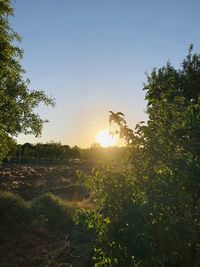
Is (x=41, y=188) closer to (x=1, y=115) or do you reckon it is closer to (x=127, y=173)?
(x=1, y=115)

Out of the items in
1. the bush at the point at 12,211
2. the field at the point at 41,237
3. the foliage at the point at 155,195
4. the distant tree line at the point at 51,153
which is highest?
the distant tree line at the point at 51,153

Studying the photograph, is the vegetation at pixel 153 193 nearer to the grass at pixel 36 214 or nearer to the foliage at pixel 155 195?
the foliage at pixel 155 195

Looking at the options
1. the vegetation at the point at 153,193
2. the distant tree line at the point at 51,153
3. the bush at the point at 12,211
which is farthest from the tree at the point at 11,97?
the distant tree line at the point at 51,153

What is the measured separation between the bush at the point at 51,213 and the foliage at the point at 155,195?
12084 mm

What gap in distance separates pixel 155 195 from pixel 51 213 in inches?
584

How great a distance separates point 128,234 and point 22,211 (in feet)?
47.3

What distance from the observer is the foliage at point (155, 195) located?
625 centimetres

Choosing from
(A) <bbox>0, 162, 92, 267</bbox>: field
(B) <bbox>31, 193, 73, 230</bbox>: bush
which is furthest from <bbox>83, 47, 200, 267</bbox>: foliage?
(B) <bbox>31, 193, 73, 230</bbox>: bush

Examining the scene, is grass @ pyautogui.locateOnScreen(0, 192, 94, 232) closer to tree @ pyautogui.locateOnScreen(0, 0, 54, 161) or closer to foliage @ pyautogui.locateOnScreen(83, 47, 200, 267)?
tree @ pyautogui.locateOnScreen(0, 0, 54, 161)

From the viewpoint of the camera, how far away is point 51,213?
2041 cm

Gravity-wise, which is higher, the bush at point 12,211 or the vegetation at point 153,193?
the vegetation at point 153,193

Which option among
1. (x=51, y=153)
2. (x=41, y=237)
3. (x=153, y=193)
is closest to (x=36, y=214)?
(x=41, y=237)

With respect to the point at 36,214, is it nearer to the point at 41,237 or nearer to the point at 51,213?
the point at 51,213

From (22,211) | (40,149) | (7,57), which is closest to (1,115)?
(7,57)
